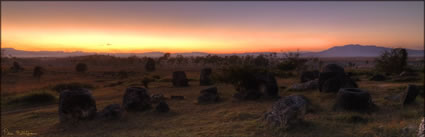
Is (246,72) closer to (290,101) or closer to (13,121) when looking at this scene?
(290,101)

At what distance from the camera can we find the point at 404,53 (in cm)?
3962

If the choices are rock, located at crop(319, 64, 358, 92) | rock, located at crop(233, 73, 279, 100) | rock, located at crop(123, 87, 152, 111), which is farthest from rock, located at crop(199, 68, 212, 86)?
rock, located at crop(123, 87, 152, 111)

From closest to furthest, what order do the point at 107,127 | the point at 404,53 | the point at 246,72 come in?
the point at 107,127 → the point at 246,72 → the point at 404,53

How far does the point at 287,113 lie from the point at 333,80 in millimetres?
11084

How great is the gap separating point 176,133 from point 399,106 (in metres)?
12.7

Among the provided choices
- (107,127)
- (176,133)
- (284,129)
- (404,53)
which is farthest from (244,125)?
(404,53)

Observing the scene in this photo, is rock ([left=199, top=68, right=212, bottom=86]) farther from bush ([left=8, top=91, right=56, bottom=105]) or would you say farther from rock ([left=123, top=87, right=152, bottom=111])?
bush ([left=8, top=91, right=56, bottom=105])

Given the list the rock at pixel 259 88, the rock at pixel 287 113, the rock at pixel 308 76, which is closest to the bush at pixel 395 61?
the rock at pixel 308 76

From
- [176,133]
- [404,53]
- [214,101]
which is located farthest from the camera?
[404,53]

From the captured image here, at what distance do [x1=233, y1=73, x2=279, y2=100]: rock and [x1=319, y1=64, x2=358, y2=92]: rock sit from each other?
3.73 m

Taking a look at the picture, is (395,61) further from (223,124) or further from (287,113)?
(223,124)

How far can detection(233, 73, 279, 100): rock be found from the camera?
19.8m

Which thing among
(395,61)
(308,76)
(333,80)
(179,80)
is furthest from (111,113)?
(395,61)

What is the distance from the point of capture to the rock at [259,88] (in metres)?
19.8
